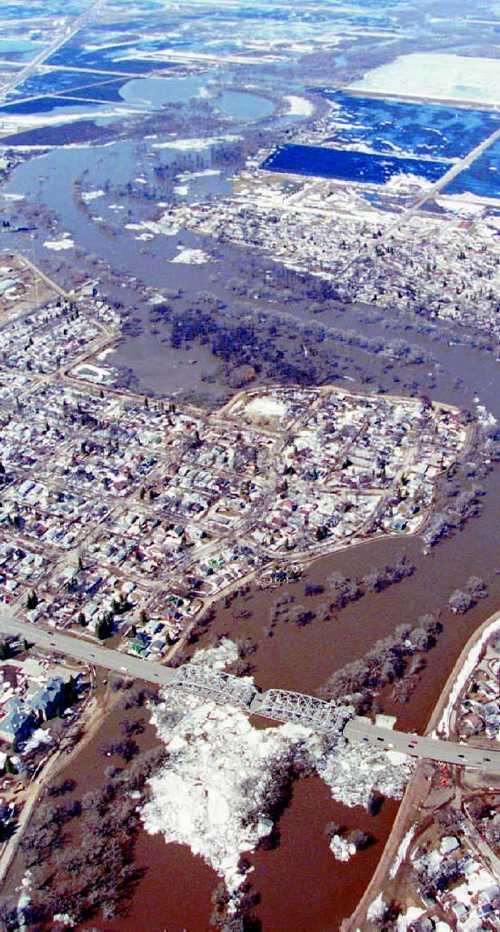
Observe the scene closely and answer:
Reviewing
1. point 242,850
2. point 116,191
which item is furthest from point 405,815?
point 116,191

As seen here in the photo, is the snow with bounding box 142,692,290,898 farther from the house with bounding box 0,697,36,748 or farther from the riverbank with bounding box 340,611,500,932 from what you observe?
the house with bounding box 0,697,36,748

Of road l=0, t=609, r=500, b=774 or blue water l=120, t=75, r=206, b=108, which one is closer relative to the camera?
road l=0, t=609, r=500, b=774

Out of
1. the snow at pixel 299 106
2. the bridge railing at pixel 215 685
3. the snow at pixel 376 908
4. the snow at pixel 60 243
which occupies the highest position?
→ the snow at pixel 299 106

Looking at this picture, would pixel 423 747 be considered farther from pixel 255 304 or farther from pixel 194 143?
pixel 194 143

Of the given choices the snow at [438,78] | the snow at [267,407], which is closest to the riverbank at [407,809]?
the snow at [267,407]

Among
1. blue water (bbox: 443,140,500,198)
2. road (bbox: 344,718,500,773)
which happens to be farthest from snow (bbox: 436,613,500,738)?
blue water (bbox: 443,140,500,198)

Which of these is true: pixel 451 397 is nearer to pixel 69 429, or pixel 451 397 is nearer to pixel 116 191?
pixel 69 429

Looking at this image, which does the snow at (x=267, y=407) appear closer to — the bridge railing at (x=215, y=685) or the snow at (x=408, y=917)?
the bridge railing at (x=215, y=685)

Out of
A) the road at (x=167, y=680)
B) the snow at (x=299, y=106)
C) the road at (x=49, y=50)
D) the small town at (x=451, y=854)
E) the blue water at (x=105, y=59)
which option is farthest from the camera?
the blue water at (x=105, y=59)
